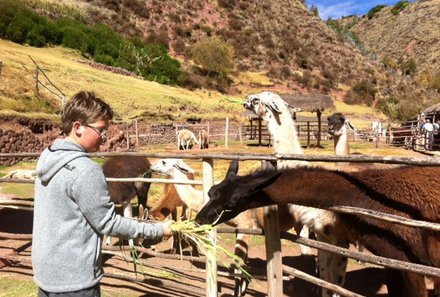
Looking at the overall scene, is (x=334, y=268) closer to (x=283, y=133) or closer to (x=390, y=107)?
(x=283, y=133)

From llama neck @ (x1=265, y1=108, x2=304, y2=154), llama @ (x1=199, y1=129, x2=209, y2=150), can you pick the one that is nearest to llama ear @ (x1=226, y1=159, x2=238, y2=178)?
llama neck @ (x1=265, y1=108, x2=304, y2=154)

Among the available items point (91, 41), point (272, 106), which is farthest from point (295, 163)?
point (91, 41)

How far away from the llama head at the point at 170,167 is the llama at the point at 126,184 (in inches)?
28.5

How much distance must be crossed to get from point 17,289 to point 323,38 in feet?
235

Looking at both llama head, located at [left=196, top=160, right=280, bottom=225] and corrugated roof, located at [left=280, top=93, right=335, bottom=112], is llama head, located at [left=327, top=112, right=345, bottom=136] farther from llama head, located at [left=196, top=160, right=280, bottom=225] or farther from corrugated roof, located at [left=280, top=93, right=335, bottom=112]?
corrugated roof, located at [left=280, top=93, right=335, bottom=112]

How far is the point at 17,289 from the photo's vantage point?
5.33 metres

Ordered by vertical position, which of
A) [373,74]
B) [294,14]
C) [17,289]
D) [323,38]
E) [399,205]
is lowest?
[17,289]

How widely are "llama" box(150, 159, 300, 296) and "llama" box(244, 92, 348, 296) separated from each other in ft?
1.39

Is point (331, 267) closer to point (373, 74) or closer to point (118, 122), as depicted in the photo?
point (118, 122)

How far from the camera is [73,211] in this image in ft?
7.48

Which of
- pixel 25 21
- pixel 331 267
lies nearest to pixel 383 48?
pixel 25 21

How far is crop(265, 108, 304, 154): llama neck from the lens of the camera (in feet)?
18.1

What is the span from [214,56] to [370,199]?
4827cm

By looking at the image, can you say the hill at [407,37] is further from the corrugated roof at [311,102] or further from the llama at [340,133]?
the llama at [340,133]
